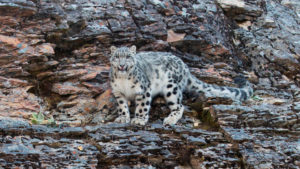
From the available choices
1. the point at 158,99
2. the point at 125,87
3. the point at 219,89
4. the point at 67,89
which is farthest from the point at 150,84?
the point at 67,89

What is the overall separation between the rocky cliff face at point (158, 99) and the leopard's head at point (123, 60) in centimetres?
113

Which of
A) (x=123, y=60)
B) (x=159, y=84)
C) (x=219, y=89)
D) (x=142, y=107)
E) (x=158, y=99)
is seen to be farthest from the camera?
(x=219, y=89)

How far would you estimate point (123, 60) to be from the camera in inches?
355

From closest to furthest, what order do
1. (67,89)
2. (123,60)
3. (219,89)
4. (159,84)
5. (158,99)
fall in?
(123,60)
(67,89)
(159,84)
(158,99)
(219,89)

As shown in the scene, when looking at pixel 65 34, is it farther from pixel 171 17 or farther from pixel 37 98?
pixel 171 17

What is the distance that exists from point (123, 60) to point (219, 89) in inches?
111

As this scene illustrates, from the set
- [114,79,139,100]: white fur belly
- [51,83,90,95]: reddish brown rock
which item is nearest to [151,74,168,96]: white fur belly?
[114,79,139,100]: white fur belly

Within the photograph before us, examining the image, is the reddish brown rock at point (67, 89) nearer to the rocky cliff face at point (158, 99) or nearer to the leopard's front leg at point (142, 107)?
the rocky cliff face at point (158, 99)

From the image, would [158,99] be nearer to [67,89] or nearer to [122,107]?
[122,107]

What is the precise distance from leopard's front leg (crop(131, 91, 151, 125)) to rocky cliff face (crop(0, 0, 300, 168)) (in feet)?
1.56

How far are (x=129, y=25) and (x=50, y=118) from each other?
3.59 meters

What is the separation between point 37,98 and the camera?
948 cm

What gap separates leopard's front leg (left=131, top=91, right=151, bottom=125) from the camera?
894 centimetres

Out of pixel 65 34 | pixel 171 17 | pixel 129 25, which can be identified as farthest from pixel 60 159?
pixel 171 17
